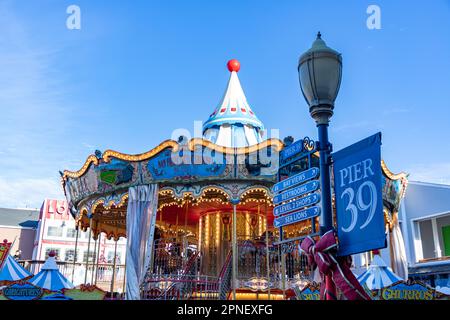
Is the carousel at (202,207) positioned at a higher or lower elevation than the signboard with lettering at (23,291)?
higher

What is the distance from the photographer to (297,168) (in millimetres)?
11336

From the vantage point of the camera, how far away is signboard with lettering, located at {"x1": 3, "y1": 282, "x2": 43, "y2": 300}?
978 cm

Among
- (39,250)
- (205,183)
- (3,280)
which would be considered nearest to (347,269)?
(205,183)

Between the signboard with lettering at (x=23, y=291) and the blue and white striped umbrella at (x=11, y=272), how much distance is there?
217 centimetres

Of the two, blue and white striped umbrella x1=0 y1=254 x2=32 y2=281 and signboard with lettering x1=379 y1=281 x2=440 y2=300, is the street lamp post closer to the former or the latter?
signboard with lettering x1=379 y1=281 x2=440 y2=300

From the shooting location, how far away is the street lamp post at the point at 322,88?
4340 millimetres

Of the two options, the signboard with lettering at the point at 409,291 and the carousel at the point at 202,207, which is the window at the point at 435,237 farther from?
the signboard with lettering at the point at 409,291

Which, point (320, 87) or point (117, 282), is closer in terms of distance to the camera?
point (320, 87)

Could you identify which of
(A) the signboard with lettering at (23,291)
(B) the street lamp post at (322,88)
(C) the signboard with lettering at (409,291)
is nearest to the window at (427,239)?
(C) the signboard with lettering at (409,291)

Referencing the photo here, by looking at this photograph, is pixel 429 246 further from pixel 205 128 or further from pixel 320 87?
pixel 320 87

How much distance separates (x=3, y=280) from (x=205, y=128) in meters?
8.55

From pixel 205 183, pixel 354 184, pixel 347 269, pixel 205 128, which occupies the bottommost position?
pixel 347 269

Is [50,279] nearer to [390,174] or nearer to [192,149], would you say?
[192,149]

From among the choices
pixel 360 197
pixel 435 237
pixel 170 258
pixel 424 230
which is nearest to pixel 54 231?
pixel 170 258
